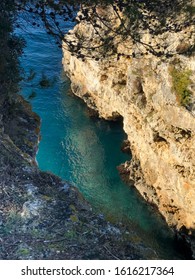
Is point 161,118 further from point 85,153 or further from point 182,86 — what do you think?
point 85,153

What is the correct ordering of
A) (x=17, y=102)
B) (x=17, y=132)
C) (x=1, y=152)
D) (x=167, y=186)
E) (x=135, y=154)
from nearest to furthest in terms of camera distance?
(x=1, y=152) < (x=17, y=132) < (x=17, y=102) < (x=167, y=186) < (x=135, y=154)

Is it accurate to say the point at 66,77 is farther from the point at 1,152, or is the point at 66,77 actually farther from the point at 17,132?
the point at 1,152

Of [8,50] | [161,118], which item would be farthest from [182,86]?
[8,50]

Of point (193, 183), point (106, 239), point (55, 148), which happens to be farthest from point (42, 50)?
point (106, 239)

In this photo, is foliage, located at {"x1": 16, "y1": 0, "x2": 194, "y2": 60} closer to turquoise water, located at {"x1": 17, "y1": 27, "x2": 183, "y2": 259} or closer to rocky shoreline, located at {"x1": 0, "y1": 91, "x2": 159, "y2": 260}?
rocky shoreline, located at {"x1": 0, "y1": 91, "x2": 159, "y2": 260}

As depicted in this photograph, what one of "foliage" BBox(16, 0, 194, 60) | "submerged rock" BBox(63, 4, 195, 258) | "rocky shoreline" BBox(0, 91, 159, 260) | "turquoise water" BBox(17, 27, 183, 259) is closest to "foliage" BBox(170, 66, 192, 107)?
"submerged rock" BBox(63, 4, 195, 258)

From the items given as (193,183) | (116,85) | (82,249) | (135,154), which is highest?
(82,249)

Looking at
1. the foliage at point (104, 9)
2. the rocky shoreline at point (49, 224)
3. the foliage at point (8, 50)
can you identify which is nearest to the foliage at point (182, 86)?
the foliage at point (104, 9)

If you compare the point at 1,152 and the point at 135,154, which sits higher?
the point at 1,152
